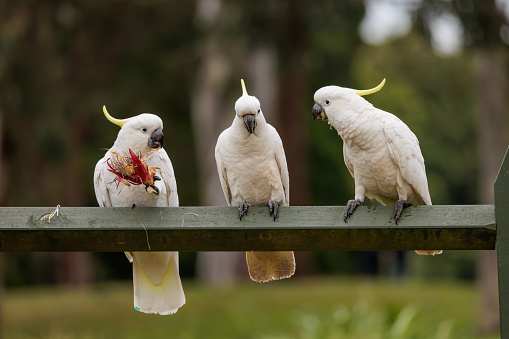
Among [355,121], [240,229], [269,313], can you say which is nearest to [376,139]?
[355,121]

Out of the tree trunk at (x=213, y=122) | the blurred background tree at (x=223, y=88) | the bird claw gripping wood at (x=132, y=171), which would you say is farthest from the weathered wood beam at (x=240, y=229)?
the tree trunk at (x=213, y=122)

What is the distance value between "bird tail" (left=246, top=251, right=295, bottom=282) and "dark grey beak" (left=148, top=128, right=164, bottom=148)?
0.56m

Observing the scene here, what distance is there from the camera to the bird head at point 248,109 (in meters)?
2.48

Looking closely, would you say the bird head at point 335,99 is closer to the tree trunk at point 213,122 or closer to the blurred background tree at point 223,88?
the blurred background tree at point 223,88

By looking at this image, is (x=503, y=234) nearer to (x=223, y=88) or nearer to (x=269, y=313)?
(x=269, y=313)

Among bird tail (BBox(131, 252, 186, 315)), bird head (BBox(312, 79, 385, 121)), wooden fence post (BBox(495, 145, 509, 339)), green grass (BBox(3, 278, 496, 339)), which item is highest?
bird head (BBox(312, 79, 385, 121))

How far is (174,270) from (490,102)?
4.73 metres

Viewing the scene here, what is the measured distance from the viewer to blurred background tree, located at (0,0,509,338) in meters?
6.12

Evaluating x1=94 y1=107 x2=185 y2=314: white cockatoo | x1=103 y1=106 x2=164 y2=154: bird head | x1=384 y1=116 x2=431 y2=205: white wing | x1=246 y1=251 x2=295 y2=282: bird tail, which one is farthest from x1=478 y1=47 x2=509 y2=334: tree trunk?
x1=103 y1=106 x2=164 y2=154: bird head

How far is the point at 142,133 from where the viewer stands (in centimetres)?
242

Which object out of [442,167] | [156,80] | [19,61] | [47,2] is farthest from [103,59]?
[442,167]

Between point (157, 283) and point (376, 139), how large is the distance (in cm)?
101

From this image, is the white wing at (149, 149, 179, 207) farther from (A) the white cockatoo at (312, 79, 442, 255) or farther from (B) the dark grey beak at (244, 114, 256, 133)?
(A) the white cockatoo at (312, 79, 442, 255)

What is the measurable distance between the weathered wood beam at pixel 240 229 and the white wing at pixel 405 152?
1.58 ft
